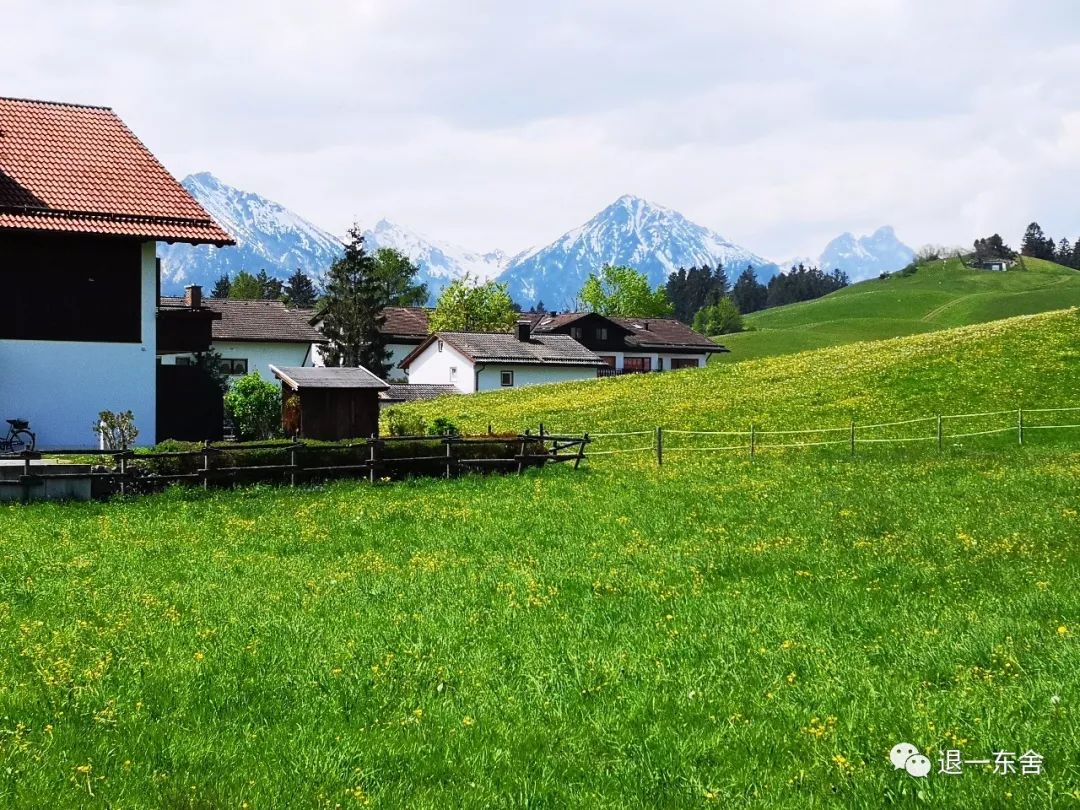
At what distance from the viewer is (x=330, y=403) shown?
35.2 meters

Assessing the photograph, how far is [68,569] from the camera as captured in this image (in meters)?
15.0

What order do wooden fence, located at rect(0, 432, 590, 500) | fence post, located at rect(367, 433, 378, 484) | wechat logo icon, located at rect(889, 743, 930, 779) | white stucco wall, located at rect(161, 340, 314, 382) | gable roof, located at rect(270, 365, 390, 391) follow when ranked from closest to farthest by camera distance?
wechat logo icon, located at rect(889, 743, 930, 779) → wooden fence, located at rect(0, 432, 590, 500) → fence post, located at rect(367, 433, 378, 484) → gable roof, located at rect(270, 365, 390, 391) → white stucco wall, located at rect(161, 340, 314, 382)

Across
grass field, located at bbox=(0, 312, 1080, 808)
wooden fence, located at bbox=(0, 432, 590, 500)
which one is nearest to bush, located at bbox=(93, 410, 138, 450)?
wooden fence, located at bbox=(0, 432, 590, 500)

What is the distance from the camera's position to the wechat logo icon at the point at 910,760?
711cm

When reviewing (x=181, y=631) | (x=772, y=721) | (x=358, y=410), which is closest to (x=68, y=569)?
(x=181, y=631)

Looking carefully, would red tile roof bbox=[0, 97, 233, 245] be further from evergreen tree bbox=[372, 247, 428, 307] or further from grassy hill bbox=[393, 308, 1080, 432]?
evergreen tree bbox=[372, 247, 428, 307]

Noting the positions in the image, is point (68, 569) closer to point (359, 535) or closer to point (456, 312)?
point (359, 535)

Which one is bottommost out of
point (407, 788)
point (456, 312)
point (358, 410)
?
point (407, 788)

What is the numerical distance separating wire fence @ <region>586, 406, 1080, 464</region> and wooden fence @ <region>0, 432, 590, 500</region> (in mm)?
6835

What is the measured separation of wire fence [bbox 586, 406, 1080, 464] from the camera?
36844 millimetres

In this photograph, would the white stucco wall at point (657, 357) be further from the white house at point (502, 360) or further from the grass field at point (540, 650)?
the grass field at point (540, 650)

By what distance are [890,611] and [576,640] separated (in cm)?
396

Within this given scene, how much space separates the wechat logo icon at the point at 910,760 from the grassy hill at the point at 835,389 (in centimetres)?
3503

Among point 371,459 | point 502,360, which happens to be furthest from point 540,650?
point 502,360
